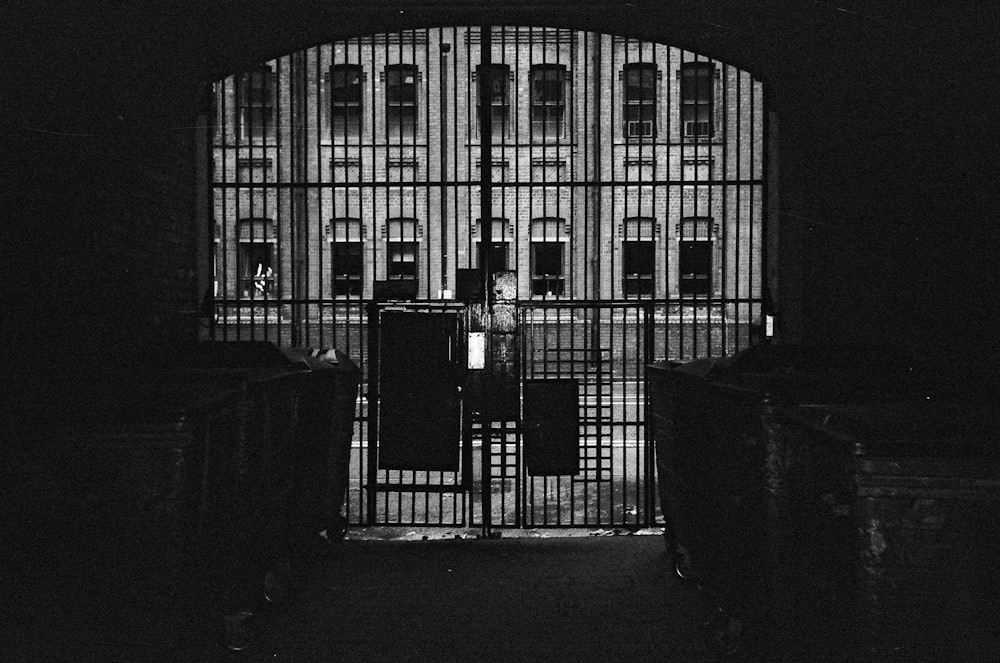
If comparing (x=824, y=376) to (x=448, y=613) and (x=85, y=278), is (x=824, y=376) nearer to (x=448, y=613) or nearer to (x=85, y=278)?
(x=448, y=613)

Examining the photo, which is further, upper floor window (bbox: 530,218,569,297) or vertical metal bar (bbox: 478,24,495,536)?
upper floor window (bbox: 530,218,569,297)

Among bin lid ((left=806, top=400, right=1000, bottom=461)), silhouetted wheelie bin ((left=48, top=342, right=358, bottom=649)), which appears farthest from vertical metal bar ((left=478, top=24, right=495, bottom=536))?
bin lid ((left=806, top=400, right=1000, bottom=461))

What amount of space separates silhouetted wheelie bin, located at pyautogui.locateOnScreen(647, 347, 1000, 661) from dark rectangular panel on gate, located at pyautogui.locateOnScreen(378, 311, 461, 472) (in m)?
1.60

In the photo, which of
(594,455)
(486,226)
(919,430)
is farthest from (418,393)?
(919,430)

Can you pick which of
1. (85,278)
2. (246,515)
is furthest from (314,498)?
(85,278)

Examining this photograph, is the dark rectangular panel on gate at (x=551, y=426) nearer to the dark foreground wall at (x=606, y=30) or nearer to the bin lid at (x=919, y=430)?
the dark foreground wall at (x=606, y=30)

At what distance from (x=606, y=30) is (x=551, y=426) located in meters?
3.11

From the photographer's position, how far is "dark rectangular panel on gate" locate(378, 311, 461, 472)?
6.09 m

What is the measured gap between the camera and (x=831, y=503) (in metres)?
3.22

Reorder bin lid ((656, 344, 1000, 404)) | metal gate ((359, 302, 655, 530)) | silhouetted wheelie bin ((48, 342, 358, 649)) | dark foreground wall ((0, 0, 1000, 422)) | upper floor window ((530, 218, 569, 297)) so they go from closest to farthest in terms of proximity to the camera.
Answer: silhouetted wheelie bin ((48, 342, 358, 649)), bin lid ((656, 344, 1000, 404)), dark foreground wall ((0, 0, 1000, 422)), metal gate ((359, 302, 655, 530)), upper floor window ((530, 218, 569, 297))

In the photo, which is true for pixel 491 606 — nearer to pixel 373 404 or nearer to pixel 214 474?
pixel 214 474

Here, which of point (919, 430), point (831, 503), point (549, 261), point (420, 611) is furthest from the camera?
point (549, 261)

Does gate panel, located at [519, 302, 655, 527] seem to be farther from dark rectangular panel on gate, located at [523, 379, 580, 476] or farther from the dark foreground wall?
the dark foreground wall

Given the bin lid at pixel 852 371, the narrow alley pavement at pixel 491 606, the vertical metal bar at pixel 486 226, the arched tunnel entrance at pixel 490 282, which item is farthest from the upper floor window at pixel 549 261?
the bin lid at pixel 852 371
